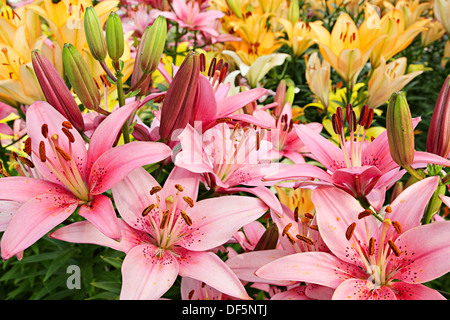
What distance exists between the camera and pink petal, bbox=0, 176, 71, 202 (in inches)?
19.6

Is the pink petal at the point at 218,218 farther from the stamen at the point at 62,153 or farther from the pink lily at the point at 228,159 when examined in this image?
the stamen at the point at 62,153

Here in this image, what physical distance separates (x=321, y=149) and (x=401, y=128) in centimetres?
13

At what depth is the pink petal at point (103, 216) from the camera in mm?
460

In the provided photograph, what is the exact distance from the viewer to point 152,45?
592 mm

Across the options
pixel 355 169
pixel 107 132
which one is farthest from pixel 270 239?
pixel 107 132

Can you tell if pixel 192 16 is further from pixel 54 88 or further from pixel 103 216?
pixel 103 216

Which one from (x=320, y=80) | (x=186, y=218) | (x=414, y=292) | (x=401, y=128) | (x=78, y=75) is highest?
(x=320, y=80)

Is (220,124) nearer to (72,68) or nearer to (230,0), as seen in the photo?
(72,68)

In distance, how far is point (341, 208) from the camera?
0.54 m

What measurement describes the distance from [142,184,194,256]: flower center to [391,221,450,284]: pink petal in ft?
0.93

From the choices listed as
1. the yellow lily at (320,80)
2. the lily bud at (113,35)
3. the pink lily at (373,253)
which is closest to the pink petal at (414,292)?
the pink lily at (373,253)

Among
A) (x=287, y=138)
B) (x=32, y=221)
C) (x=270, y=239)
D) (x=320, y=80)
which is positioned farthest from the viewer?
(x=320, y=80)

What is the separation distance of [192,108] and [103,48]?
172 mm

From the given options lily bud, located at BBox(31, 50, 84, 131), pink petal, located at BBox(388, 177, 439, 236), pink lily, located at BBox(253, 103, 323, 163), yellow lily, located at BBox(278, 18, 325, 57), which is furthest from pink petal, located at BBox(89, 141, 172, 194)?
yellow lily, located at BBox(278, 18, 325, 57)
